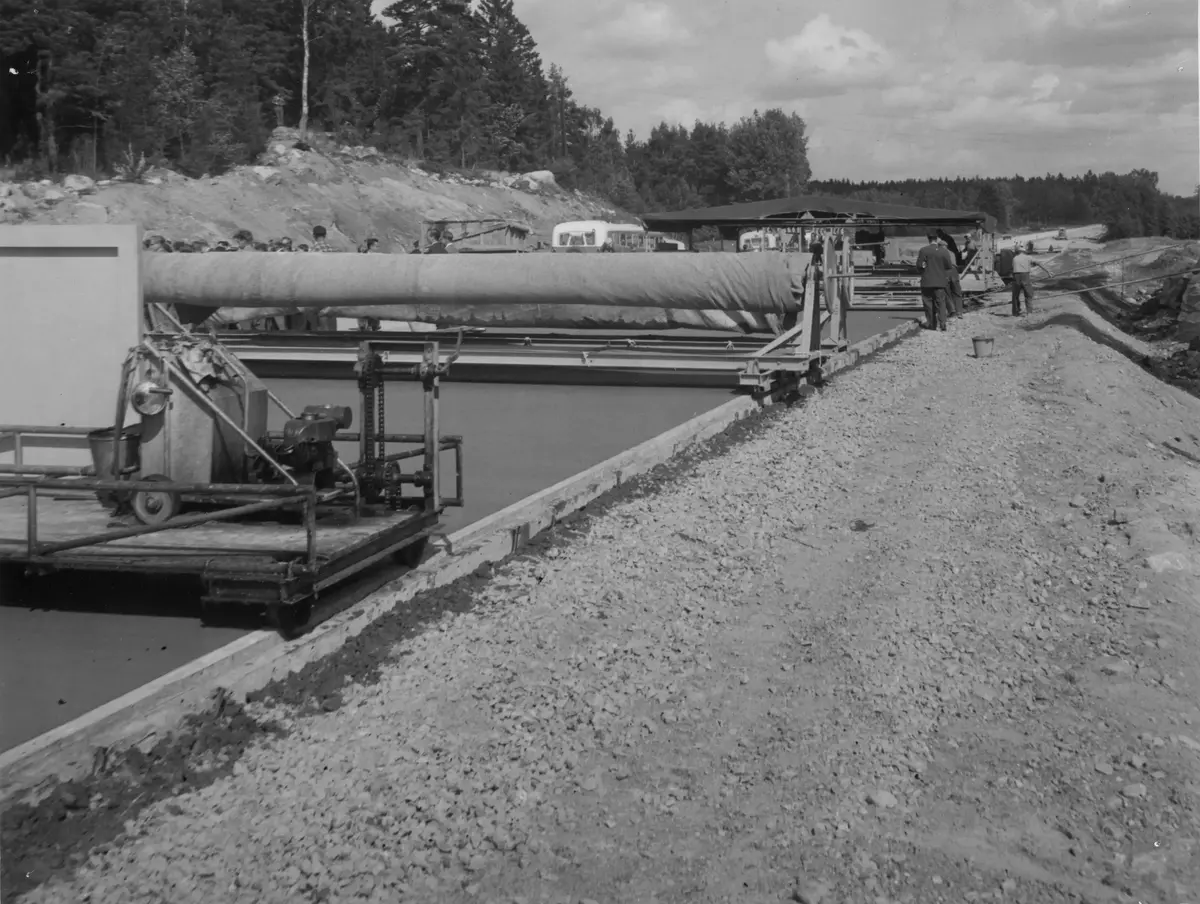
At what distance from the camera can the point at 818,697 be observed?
17.5ft

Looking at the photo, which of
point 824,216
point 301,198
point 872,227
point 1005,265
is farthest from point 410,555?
point 301,198

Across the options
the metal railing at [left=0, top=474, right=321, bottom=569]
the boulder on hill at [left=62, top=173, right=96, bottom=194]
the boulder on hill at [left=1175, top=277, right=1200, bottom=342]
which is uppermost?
the boulder on hill at [left=62, top=173, right=96, bottom=194]

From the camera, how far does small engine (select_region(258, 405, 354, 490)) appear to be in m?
6.44

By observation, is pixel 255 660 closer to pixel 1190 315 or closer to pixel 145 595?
pixel 145 595

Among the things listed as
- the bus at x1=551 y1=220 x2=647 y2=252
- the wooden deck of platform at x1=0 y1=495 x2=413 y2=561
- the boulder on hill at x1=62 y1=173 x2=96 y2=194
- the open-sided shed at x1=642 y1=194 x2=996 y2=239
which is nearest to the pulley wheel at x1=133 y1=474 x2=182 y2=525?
the wooden deck of platform at x1=0 y1=495 x2=413 y2=561

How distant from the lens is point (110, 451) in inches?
253

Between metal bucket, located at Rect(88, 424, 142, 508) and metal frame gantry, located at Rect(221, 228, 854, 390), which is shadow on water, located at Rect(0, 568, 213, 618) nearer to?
metal bucket, located at Rect(88, 424, 142, 508)

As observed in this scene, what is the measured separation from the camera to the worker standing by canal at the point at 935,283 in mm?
22844

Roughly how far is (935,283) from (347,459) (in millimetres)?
15971

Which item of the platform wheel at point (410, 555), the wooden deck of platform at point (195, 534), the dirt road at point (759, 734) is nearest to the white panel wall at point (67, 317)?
the wooden deck of platform at point (195, 534)

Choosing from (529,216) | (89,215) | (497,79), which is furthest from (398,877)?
(497,79)

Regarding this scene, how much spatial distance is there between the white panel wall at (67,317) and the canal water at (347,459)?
1455 mm

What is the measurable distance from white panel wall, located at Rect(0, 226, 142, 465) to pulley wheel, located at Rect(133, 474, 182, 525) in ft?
3.69

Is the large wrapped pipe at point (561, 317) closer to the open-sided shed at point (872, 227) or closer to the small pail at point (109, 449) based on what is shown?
the small pail at point (109, 449)
